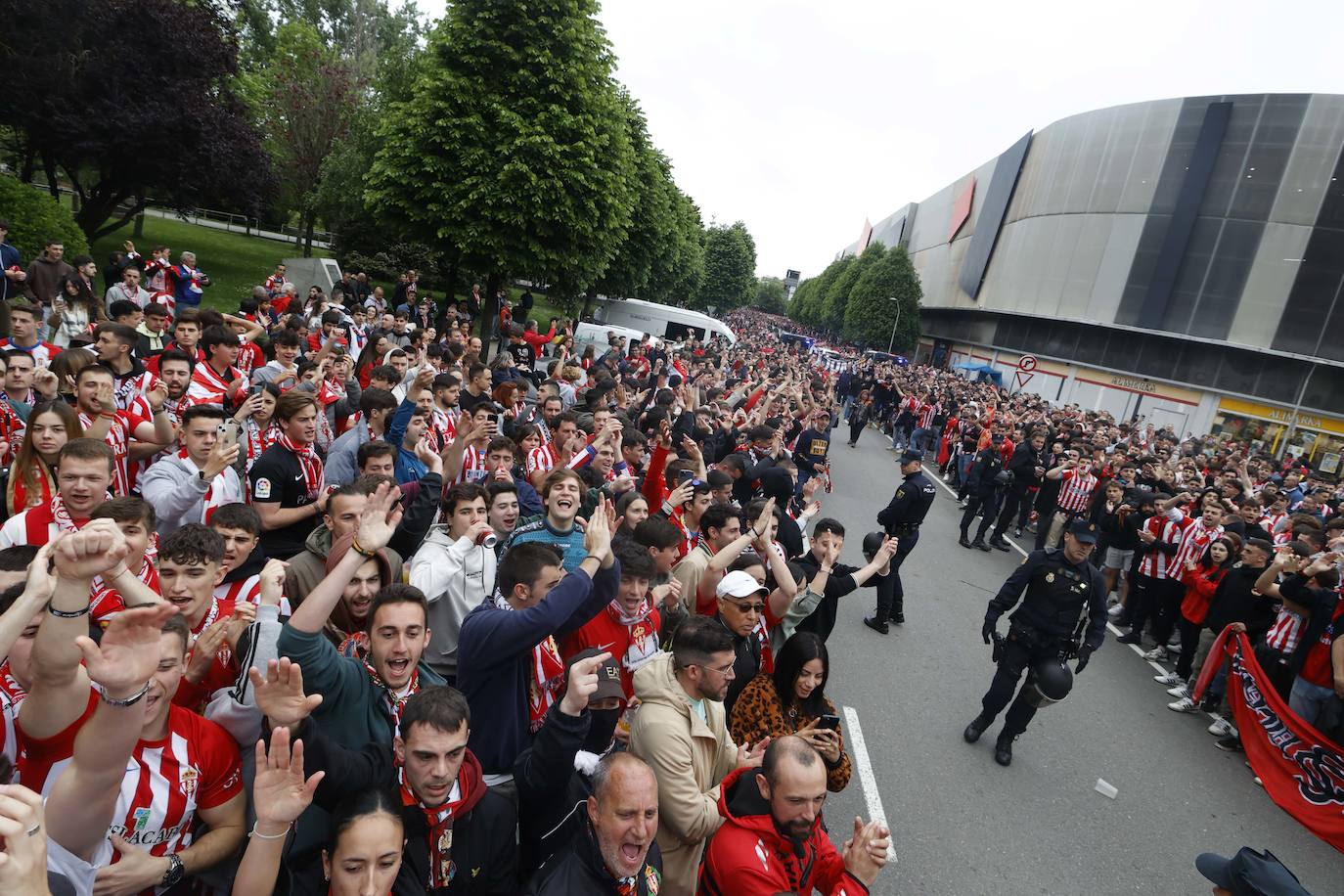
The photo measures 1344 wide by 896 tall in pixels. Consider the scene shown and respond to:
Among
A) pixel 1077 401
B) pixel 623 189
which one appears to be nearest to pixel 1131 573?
pixel 623 189

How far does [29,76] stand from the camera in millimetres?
16969

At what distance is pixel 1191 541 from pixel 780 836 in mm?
8349

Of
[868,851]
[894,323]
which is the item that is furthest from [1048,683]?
[894,323]

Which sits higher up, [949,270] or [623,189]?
[949,270]

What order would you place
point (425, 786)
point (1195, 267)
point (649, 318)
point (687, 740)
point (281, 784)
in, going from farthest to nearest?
point (1195, 267) → point (649, 318) → point (687, 740) → point (425, 786) → point (281, 784)

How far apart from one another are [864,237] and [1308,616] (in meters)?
106

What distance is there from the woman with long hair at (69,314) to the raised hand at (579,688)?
28.4 feet

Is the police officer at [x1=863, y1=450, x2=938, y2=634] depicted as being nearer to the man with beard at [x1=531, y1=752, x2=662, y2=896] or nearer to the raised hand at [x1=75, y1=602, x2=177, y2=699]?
the man with beard at [x1=531, y1=752, x2=662, y2=896]

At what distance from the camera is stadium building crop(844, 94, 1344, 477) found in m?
30.8

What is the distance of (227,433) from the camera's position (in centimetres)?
401

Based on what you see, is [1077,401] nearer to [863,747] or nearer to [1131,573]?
[1131,573]

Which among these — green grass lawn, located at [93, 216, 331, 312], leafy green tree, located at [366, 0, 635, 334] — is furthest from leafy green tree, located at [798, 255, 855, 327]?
leafy green tree, located at [366, 0, 635, 334]

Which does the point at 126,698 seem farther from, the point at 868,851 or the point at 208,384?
the point at 208,384

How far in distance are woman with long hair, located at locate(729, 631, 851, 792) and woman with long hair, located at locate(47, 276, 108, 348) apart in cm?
873
